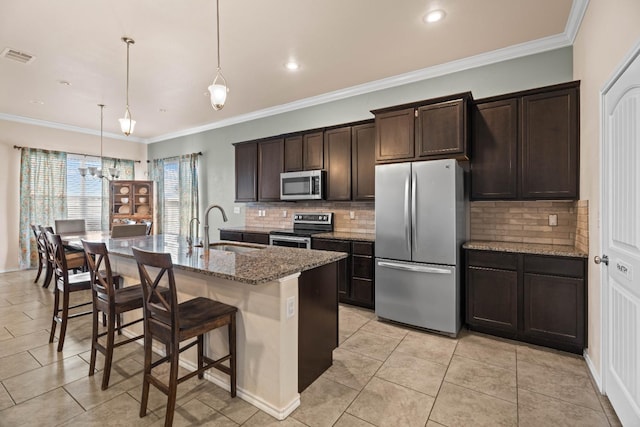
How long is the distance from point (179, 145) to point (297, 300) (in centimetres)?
629

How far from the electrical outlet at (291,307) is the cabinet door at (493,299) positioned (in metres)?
2.02

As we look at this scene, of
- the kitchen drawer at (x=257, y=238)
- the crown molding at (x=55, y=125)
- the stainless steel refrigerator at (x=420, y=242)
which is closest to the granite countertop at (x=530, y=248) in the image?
the stainless steel refrigerator at (x=420, y=242)

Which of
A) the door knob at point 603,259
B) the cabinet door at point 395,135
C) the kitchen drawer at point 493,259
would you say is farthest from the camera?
the cabinet door at point 395,135

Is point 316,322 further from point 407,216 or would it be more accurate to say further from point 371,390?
point 407,216

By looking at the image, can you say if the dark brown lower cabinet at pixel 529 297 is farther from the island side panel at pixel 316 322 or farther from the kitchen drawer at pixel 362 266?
the island side panel at pixel 316 322

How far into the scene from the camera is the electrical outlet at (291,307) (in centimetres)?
192

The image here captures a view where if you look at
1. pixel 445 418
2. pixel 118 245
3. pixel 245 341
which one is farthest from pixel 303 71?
pixel 445 418

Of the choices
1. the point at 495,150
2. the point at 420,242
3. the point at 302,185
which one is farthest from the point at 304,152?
the point at 495,150

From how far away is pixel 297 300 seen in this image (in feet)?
6.60

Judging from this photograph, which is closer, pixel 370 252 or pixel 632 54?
pixel 632 54

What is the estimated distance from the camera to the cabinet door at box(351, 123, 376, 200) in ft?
13.1

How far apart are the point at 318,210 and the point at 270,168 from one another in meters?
1.08

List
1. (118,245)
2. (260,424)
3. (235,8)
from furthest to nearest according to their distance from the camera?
1. (118,245)
2. (235,8)
3. (260,424)

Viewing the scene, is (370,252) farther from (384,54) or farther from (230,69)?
(230,69)
